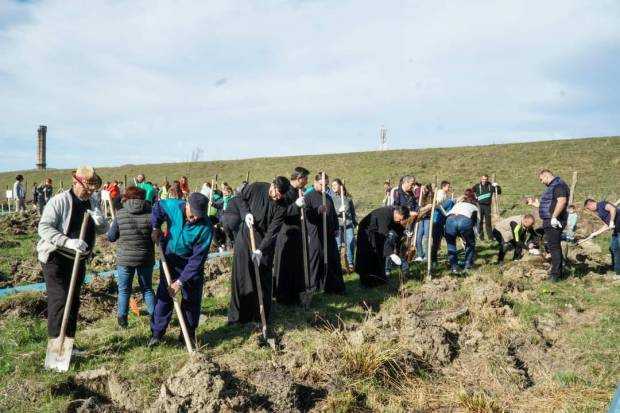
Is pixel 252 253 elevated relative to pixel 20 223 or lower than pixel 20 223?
→ elevated

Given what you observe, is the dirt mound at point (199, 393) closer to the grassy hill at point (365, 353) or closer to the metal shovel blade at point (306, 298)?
the grassy hill at point (365, 353)

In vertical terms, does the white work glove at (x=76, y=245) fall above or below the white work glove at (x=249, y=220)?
below

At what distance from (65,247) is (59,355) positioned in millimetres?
1096

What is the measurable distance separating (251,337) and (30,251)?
9.84 metres

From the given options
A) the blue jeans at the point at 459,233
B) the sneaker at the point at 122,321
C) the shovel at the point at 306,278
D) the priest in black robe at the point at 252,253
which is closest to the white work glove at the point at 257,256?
the priest in black robe at the point at 252,253

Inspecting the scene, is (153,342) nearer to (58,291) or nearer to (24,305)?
(58,291)

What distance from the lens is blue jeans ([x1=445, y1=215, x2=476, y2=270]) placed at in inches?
344

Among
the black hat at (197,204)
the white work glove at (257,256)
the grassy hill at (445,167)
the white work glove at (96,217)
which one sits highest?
the grassy hill at (445,167)

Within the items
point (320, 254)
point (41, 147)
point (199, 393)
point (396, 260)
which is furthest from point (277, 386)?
point (41, 147)

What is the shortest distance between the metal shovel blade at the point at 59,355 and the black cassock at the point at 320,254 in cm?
361

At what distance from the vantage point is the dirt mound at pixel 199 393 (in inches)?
160

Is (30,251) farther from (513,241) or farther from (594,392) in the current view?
(594,392)

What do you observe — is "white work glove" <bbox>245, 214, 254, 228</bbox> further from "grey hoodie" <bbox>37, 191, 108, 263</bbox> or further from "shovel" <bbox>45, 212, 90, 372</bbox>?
"grey hoodie" <bbox>37, 191, 108, 263</bbox>

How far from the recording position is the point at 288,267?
23.7 ft
